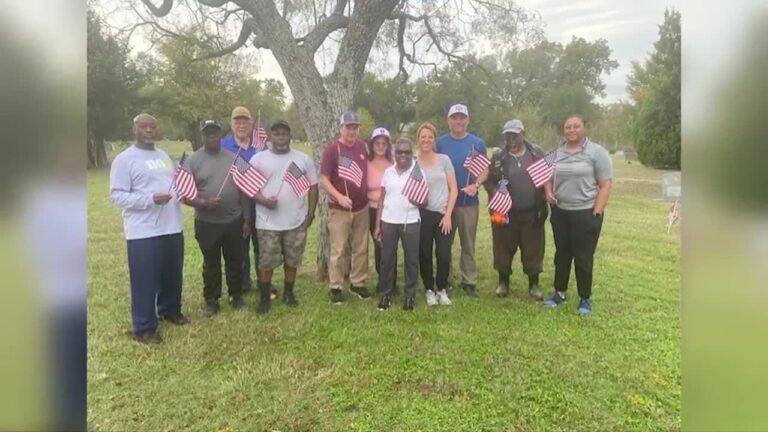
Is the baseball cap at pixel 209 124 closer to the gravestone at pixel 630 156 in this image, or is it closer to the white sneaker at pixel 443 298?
the white sneaker at pixel 443 298

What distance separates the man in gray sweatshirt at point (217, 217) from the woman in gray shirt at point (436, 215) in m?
1.31

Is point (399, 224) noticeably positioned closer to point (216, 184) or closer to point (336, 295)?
point (336, 295)

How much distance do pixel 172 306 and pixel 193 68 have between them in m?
1.48

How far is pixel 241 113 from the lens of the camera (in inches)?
131

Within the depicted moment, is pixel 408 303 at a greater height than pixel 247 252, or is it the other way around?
pixel 247 252

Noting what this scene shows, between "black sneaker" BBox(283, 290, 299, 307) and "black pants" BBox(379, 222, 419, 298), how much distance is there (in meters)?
0.63

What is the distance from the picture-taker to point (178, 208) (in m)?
3.07

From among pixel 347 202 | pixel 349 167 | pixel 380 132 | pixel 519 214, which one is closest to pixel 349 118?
pixel 380 132

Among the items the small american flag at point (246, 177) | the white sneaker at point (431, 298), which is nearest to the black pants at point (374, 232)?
the white sneaker at point (431, 298)

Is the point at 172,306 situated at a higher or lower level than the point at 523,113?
lower

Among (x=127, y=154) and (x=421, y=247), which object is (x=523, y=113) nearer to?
(x=421, y=247)

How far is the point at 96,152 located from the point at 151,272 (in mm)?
762

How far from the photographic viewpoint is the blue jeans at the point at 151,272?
2.93 meters

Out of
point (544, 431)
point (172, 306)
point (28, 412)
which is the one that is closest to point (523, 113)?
point (544, 431)
